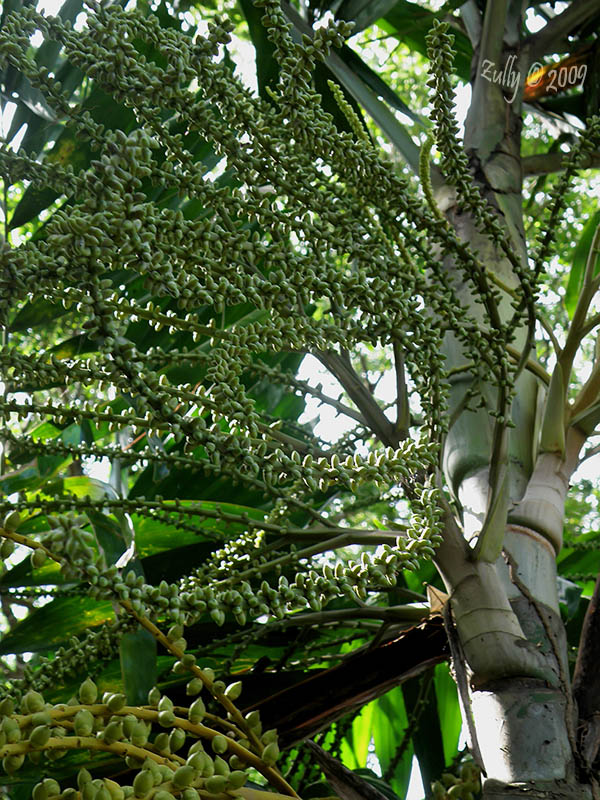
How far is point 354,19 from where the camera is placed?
126cm

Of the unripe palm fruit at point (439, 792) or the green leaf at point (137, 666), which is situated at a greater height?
the green leaf at point (137, 666)

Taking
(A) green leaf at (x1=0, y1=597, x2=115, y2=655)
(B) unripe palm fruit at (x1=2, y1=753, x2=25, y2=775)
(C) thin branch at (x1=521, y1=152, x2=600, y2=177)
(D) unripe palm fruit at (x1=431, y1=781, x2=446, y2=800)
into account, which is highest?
(C) thin branch at (x1=521, y1=152, x2=600, y2=177)

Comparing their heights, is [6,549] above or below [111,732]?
above

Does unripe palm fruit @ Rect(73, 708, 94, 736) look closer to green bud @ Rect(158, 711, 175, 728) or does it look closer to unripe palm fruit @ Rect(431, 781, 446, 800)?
green bud @ Rect(158, 711, 175, 728)

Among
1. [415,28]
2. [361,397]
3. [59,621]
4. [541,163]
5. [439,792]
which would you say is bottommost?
[439,792]

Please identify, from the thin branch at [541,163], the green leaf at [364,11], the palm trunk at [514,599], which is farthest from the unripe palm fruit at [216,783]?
the thin branch at [541,163]

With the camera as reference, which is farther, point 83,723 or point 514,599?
point 514,599

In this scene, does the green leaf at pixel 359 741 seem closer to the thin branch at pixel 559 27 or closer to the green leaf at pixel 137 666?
the green leaf at pixel 137 666

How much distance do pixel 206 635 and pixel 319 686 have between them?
0.24 metres

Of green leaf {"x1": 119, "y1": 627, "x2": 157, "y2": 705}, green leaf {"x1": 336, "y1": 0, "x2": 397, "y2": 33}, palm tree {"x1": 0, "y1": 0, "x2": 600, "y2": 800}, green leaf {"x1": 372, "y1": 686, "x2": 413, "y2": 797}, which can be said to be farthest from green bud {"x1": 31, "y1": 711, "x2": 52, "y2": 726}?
green leaf {"x1": 336, "y1": 0, "x2": 397, "y2": 33}

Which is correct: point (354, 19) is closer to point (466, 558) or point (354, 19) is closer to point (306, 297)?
point (306, 297)

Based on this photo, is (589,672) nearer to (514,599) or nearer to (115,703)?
(514,599)

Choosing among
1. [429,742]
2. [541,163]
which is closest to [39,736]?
[429,742]

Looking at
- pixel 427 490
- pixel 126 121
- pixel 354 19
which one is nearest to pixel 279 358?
pixel 126 121
